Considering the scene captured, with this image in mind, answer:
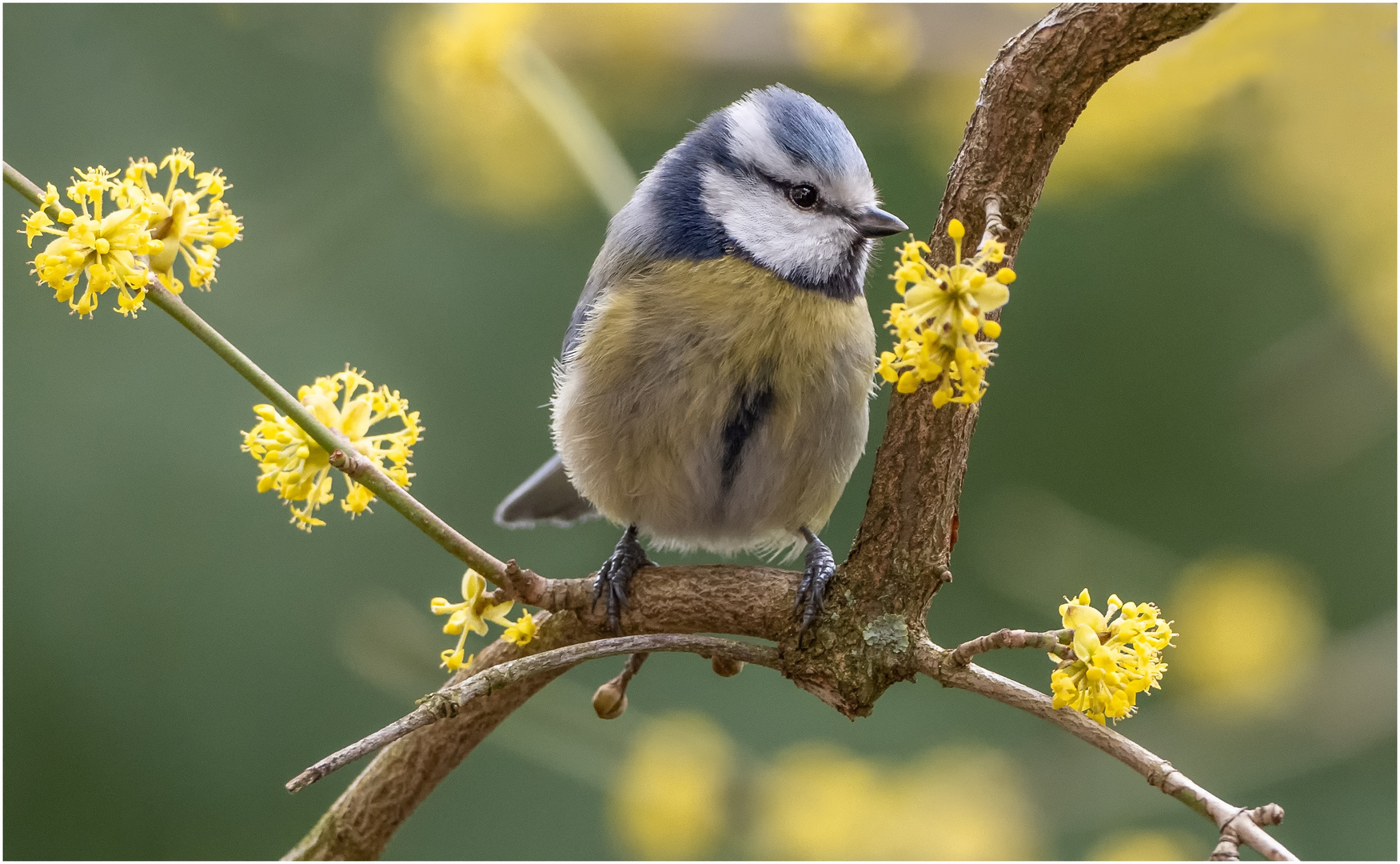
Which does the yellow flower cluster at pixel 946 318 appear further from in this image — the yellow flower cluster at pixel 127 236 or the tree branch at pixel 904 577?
the yellow flower cluster at pixel 127 236

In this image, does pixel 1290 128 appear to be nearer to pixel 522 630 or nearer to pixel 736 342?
pixel 736 342

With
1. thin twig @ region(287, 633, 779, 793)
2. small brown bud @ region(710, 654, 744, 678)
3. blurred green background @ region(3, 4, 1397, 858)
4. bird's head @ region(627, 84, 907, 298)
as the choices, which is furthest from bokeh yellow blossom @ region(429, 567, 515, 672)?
blurred green background @ region(3, 4, 1397, 858)

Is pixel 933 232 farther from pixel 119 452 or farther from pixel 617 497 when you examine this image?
pixel 119 452

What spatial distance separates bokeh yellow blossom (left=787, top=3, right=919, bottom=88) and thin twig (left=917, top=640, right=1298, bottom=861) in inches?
50.9

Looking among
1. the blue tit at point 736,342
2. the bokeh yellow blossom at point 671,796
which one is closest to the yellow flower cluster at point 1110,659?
the blue tit at point 736,342

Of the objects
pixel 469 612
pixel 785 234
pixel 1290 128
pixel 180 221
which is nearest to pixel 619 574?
pixel 469 612

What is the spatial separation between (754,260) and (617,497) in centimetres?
42

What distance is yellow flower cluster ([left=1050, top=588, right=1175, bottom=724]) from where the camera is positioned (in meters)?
1.09

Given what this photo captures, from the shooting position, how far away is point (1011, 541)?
250cm

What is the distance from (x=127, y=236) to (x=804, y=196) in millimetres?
980

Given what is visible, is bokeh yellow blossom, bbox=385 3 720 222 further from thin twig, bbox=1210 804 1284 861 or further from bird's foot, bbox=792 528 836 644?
thin twig, bbox=1210 804 1284 861

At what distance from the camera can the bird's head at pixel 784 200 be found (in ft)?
5.90

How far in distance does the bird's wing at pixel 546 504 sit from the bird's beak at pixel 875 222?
690 millimetres

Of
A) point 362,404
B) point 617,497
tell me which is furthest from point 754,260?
point 362,404
